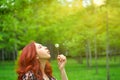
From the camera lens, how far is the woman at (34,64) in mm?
4082

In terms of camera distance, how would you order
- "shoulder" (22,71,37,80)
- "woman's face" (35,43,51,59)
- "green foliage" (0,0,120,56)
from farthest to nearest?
"green foliage" (0,0,120,56) → "woman's face" (35,43,51,59) → "shoulder" (22,71,37,80)

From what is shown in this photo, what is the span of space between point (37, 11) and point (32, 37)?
99.2 inches

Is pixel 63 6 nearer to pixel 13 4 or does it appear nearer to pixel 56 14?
pixel 56 14

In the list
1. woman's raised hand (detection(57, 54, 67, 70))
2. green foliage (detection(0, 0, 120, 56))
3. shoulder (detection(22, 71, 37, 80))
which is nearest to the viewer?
shoulder (detection(22, 71, 37, 80))

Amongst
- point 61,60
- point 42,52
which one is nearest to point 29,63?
point 42,52

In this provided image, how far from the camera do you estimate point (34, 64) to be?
4.18 meters

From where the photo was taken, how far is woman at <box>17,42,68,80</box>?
4082mm

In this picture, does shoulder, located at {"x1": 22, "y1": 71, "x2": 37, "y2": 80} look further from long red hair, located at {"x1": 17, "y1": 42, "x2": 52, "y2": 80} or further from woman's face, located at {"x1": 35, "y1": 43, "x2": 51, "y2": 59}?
woman's face, located at {"x1": 35, "y1": 43, "x2": 51, "y2": 59}

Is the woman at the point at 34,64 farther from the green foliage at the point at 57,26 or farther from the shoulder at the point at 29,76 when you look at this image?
the green foliage at the point at 57,26

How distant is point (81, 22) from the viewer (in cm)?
3400

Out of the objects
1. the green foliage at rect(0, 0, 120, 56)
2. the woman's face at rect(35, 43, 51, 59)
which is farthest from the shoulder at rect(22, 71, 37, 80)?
the green foliage at rect(0, 0, 120, 56)

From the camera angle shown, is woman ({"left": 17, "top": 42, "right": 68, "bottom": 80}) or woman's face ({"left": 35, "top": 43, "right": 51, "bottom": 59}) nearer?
woman ({"left": 17, "top": 42, "right": 68, "bottom": 80})

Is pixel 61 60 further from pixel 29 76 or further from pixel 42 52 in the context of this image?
pixel 29 76

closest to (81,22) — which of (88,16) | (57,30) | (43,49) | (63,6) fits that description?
(88,16)
